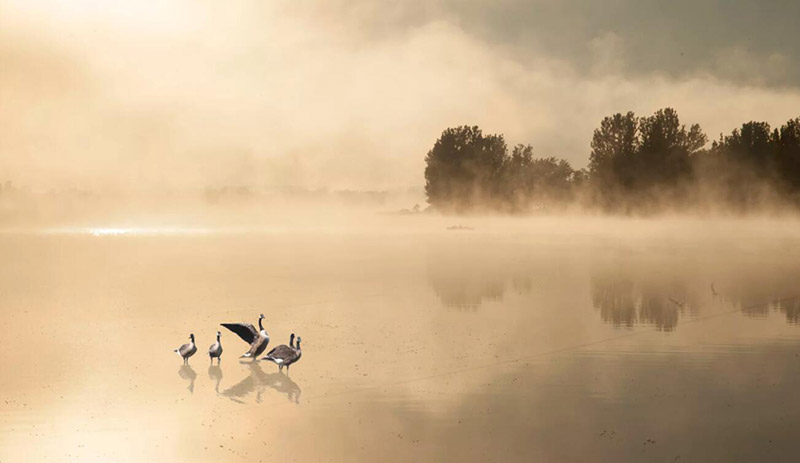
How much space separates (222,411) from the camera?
15.1 meters

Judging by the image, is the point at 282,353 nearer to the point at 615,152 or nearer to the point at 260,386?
the point at 260,386

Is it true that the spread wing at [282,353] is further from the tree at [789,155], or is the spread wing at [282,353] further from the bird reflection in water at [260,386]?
the tree at [789,155]

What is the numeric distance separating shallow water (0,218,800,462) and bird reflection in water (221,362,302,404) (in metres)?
0.07

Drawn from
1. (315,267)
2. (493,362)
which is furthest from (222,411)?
(315,267)

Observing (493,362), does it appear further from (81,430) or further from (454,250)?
(454,250)

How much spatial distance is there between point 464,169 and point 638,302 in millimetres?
124490

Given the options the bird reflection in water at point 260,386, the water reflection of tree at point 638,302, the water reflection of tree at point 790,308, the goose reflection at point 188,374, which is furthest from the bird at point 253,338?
the water reflection of tree at point 790,308

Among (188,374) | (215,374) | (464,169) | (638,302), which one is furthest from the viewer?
(464,169)

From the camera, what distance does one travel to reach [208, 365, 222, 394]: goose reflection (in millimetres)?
17484

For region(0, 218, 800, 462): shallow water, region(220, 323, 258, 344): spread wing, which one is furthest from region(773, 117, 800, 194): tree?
region(220, 323, 258, 344): spread wing

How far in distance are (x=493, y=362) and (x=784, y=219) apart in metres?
106

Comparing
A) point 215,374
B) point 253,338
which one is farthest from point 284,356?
point 253,338

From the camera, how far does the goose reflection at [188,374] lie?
17375 millimetres

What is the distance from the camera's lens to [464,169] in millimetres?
155375
